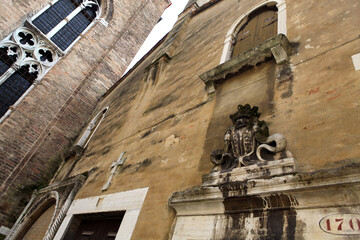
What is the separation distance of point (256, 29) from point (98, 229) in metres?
4.63

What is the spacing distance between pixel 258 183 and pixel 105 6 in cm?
1250

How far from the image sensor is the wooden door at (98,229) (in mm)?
3696

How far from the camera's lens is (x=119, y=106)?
764 cm

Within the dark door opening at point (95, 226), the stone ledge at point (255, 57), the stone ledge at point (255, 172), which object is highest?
the stone ledge at point (255, 57)

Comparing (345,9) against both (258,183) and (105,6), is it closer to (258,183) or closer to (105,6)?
(258,183)

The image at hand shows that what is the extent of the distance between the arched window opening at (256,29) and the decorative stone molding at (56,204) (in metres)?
4.48

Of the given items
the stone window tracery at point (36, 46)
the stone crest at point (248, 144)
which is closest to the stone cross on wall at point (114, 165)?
the stone crest at point (248, 144)

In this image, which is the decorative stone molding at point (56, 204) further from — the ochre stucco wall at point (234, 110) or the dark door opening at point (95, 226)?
the dark door opening at point (95, 226)

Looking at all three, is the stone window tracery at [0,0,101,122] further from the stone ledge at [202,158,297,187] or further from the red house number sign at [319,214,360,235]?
the red house number sign at [319,214,360,235]

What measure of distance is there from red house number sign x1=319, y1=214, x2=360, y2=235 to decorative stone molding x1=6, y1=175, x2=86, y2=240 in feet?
16.2

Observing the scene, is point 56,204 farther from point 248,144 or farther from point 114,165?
point 248,144

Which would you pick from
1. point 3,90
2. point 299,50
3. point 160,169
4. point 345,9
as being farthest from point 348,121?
point 3,90

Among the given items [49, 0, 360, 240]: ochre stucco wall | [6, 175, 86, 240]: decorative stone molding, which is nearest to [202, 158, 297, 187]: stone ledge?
[49, 0, 360, 240]: ochre stucco wall

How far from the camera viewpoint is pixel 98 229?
159 inches
